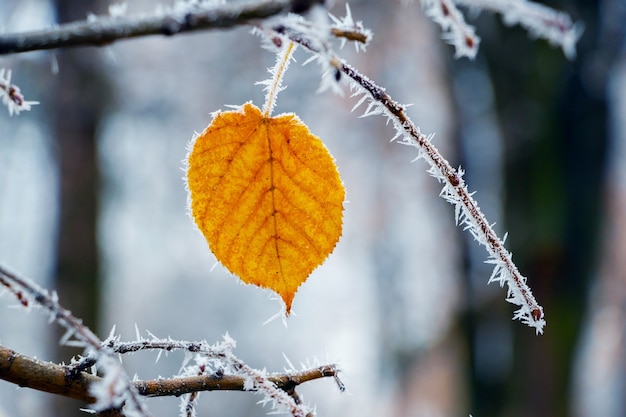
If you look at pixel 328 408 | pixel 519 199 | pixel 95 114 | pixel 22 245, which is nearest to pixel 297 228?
pixel 519 199

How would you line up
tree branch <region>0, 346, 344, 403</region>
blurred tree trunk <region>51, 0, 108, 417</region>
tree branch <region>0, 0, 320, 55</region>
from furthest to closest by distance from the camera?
1. blurred tree trunk <region>51, 0, 108, 417</region>
2. tree branch <region>0, 346, 344, 403</region>
3. tree branch <region>0, 0, 320, 55</region>

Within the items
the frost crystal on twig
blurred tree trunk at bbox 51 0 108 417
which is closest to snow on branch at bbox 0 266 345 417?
the frost crystal on twig

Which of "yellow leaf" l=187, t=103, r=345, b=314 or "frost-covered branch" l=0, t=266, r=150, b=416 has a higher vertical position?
"yellow leaf" l=187, t=103, r=345, b=314

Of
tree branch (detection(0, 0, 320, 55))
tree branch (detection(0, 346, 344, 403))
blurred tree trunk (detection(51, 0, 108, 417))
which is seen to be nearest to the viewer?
tree branch (detection(0, 0, 320, 55))

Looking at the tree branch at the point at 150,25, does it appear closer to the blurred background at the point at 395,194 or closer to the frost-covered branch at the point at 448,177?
the frost-covered branch at the point at 448,177

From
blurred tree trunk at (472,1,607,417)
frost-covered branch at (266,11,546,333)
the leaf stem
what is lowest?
frost-covered branch at (266,11,546,333)

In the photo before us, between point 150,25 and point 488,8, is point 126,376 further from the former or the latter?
point 488,8

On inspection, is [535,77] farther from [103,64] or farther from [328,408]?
[328,408]

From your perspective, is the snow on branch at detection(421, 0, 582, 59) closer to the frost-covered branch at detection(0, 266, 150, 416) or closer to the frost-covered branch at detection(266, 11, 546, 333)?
the frost-covered branch at detection(266, 11, 546, 333)

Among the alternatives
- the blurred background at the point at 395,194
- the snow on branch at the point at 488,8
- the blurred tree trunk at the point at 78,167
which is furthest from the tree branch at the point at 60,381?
the blurred tree trunk at the point at 78,167
